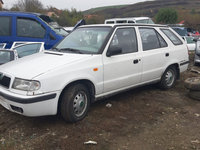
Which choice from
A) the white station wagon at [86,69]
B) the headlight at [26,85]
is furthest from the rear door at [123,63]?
the headlight at [26,85]

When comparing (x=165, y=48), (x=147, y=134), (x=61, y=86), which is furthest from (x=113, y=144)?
(x=165, y=48)

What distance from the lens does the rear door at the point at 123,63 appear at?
3.89 metres

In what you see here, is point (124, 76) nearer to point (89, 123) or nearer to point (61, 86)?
point (89, 123)

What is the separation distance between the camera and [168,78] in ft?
17.5

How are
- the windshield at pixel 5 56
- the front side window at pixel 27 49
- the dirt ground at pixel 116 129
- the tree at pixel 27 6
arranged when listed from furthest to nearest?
the tree at pixel 27 6 → the front side window at pixel 27 49 → the windshield at pixel 5 56 → the dirt ground at pixel 116 129

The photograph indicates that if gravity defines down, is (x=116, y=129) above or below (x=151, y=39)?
below

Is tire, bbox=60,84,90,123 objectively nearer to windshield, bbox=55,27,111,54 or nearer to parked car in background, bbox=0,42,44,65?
windshield, bbox=55,27,111,54

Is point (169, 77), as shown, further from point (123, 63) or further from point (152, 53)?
point (123, 63)

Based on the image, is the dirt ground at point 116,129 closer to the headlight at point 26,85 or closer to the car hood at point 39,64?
the headlight at point 26,85

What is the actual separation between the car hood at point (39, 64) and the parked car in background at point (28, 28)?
3.00 m

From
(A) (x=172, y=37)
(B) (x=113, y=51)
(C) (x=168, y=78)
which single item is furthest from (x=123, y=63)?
(A) (x=172, y=37)

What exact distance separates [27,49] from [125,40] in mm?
2721

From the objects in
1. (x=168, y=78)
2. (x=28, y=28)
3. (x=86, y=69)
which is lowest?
(x=168, y=78)

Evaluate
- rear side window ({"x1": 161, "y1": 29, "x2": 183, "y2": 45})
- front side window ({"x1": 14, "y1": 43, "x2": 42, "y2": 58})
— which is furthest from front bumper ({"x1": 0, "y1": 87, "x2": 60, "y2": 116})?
rear side window ({"x1": 161, "y1": 29, "x2": 183, "y2": 45})
